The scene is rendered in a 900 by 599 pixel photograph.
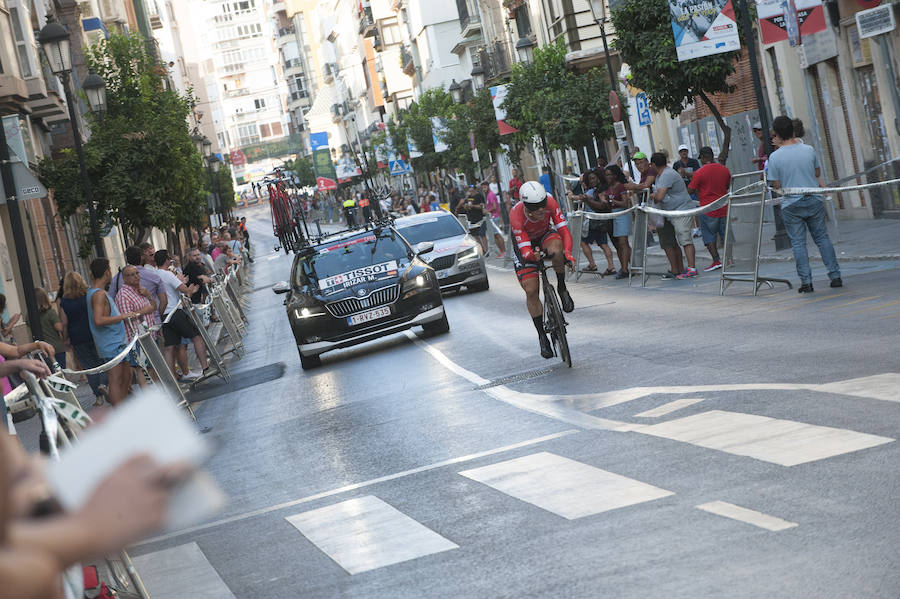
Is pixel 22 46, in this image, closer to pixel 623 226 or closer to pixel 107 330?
pixel 623 226

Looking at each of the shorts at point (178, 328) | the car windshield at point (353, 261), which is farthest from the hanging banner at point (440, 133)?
the shorts at point (178, 328)

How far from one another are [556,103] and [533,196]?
30.6m

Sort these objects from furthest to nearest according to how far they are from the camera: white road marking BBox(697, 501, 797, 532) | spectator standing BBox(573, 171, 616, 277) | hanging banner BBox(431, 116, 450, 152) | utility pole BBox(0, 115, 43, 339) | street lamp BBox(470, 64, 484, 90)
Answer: hanging banner BBox(431, 116, 450, 152)
street lamp BBox(470, 64, 484, 90)
spectator standing BBox(573, 171, 616, 277)
utility pole BBox(0, 115, 43, 339)
white road marking BBox(697, 501, 797, 532)

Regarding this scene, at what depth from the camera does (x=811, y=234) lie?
15461 millimetres

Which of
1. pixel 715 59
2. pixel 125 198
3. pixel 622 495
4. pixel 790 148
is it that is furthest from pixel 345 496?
pixel 125 198

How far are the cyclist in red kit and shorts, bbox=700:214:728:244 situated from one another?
24.7 ft

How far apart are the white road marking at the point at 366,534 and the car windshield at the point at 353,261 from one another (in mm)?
10905

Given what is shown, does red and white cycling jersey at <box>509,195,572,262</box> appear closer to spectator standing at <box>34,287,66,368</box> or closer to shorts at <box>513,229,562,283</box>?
shorts at <box>513,229,562,283</box>

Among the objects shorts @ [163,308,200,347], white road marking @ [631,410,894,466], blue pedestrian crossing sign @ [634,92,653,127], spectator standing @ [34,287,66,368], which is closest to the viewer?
white road marking @ [631,410,894,466]

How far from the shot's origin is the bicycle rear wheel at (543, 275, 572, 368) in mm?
12875

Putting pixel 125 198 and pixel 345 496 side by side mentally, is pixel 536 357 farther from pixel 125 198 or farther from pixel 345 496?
pixel 125 198

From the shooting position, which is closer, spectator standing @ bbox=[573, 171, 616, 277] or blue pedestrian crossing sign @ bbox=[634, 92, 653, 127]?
spectator standing @ bbox=[573, 171, 616, 277]

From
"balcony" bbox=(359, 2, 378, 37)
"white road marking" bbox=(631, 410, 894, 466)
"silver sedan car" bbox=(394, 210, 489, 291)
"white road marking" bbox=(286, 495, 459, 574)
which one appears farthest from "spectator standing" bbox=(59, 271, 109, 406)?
"balcony" bbox=(359, 2, 378, 37)

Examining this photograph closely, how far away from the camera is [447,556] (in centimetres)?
651
